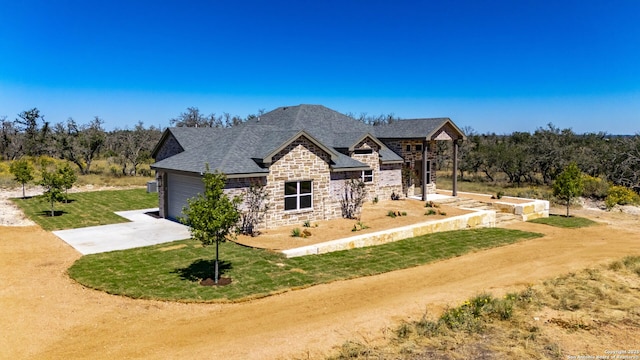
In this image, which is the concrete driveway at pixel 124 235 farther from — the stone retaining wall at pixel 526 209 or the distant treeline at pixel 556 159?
the distant treeline at pixel 556 159

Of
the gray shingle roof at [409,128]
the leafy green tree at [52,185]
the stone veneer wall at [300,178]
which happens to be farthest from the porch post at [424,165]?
the leafy green tree at [52,185]

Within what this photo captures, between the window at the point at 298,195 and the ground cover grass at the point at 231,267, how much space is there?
13.1ft

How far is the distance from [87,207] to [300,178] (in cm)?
1439

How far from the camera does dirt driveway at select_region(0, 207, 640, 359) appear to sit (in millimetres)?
9016

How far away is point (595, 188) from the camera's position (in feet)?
113

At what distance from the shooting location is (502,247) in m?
18.9

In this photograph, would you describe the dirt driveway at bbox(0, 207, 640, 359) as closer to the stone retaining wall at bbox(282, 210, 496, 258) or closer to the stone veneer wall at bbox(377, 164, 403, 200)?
the stone retaining wall at bbox(282, 210, 496, 258)

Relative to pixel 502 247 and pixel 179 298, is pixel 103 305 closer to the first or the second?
pixel 179 298

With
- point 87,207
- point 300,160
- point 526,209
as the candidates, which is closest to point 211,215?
point 300,160

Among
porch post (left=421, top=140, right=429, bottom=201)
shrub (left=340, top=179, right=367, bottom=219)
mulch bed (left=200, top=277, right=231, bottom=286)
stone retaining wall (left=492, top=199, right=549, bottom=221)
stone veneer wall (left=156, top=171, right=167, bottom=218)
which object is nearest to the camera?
mulch bed (left=200, top=277, right=231, bottom=286)

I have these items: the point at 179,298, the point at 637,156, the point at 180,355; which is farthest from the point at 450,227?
the point at 637,156

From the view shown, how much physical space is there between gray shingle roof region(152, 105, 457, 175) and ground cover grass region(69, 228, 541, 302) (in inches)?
167

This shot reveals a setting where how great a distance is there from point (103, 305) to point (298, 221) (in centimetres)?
1035

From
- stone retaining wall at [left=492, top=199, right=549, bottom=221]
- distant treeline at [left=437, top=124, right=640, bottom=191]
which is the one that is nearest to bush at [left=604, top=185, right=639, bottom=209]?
distant treeline at [left=437, top=124, right=640, bottom=191]
